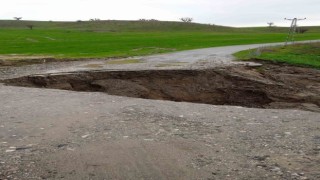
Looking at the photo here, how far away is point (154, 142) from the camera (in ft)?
25.8

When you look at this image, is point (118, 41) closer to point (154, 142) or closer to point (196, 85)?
point (196, 85)

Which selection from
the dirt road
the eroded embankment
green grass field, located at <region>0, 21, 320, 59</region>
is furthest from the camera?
green grass field, located at <region>0, 21, 320, 59</region>

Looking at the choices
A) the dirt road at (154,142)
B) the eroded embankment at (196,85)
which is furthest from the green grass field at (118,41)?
the dirt road at (154,142)

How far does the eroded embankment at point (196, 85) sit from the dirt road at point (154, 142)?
19.5 ft

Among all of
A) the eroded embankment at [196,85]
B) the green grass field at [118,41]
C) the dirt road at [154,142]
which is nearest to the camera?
the dirt road at [154,142]

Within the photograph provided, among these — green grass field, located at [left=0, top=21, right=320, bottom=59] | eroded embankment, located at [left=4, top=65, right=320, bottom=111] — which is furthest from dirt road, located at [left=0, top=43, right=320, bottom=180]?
green grass field, located at [left=0, top=21, right=320, bottom=59]

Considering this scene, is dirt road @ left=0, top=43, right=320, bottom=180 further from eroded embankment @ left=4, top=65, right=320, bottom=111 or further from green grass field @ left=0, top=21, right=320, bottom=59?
green grass field @ left=0, top=21, right=320, bottom=59

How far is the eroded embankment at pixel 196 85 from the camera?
17578 mm

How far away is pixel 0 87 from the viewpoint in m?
15.8

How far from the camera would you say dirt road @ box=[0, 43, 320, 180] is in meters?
6.48

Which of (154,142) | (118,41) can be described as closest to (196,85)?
(154,142)

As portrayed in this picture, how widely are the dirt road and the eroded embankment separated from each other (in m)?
5.96

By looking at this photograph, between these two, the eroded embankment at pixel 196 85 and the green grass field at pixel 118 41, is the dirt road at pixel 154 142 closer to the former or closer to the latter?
the eroded embankment at pixel 196 85

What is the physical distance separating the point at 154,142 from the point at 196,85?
1089 centimetres
